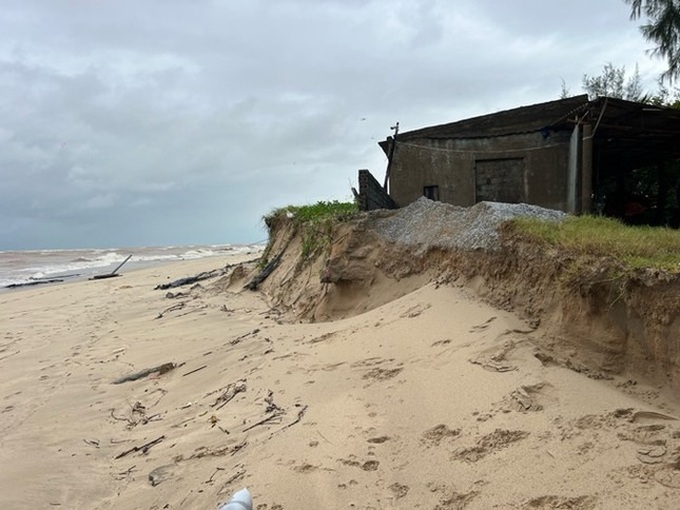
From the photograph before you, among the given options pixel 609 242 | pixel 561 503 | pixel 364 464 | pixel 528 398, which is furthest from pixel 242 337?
pixel 561 503

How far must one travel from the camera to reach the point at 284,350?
5508 millimetres

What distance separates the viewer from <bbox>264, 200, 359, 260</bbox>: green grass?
8008 millimetres

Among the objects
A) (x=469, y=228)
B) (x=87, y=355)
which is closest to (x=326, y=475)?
(x=469, y=228)

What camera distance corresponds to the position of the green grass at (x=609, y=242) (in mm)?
3652

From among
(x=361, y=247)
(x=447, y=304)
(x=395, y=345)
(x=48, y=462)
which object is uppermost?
(x=361, y=247)

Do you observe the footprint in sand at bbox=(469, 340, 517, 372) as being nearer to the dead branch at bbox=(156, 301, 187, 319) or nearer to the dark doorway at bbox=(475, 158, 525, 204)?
the dead branch at bbox=(156, 301, 187, 319)

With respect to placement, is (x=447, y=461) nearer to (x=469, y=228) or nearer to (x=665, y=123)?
(x=469, y=228)

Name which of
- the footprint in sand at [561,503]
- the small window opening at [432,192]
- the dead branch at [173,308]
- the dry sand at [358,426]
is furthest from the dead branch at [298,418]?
the small window opening at [432,192]

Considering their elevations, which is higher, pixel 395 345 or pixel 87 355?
pixel 395 345

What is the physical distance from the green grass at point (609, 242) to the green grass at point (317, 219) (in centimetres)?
343

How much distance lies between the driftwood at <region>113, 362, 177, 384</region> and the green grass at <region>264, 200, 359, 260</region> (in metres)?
3.07

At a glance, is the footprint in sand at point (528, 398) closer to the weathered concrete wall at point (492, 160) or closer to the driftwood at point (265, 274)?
the driftwood at point (265, 274)

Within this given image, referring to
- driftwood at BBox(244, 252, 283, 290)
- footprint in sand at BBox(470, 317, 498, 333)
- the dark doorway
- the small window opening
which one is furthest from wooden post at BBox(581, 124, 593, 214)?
footprint in sand at BBox(470, 317, 498, 333)

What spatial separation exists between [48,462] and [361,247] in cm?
452
